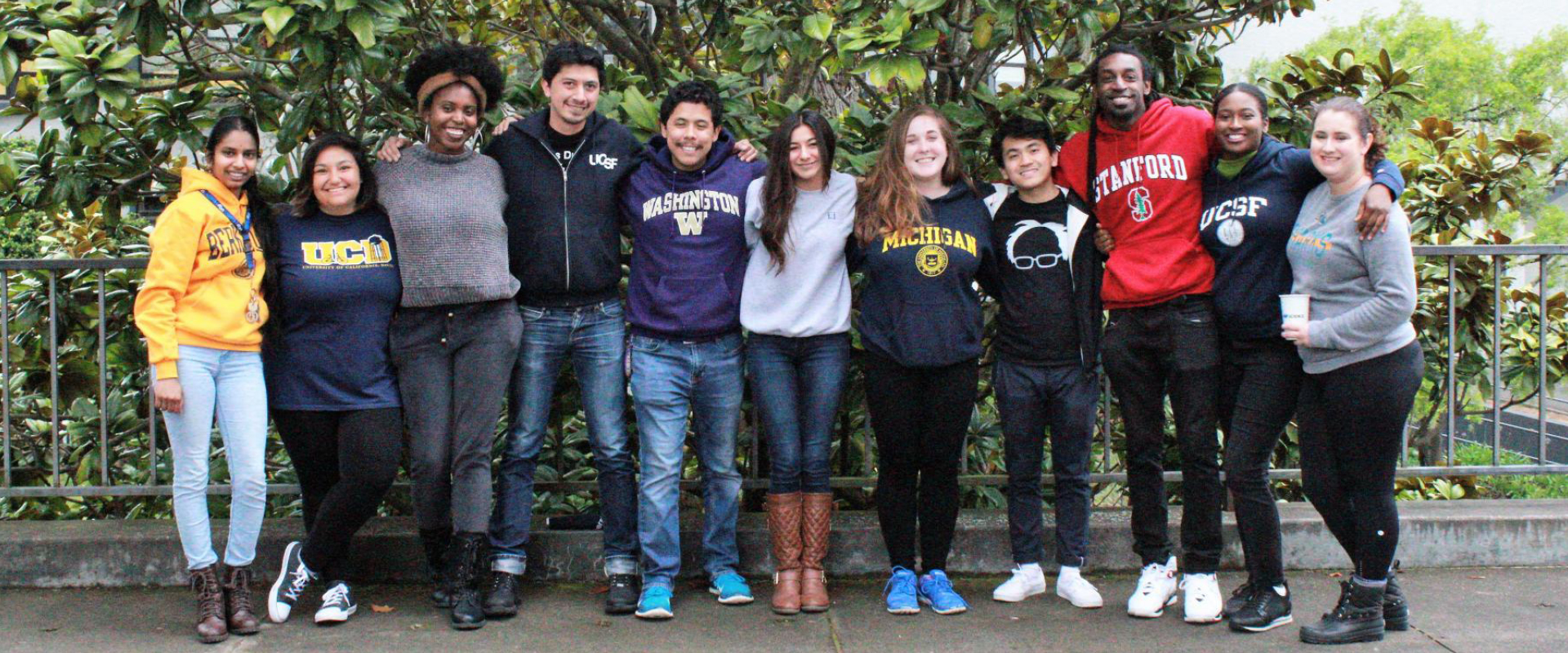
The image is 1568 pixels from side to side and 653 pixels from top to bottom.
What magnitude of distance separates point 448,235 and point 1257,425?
2.82 meters

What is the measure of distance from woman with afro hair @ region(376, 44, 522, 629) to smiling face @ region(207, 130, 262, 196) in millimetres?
434

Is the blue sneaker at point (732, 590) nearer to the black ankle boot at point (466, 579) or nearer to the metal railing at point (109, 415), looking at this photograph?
Answer: the metal railing at point (109, 415)

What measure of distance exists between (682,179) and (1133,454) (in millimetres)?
1905

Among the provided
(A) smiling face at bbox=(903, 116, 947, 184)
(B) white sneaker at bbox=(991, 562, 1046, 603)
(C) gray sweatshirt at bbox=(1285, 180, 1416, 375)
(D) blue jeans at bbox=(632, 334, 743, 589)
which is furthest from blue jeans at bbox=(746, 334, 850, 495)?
(C) gray sweatshirt at bbox=(1285, 180, 1416, 375)

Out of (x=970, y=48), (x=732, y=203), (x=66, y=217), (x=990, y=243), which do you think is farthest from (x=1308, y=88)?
(x=66, y=217)

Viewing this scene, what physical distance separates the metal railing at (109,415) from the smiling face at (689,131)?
1.41 meters

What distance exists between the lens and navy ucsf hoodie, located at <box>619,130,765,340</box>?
4.54 metres

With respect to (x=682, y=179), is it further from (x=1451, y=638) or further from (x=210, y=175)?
(x=1451, y=638)

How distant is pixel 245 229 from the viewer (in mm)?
4434

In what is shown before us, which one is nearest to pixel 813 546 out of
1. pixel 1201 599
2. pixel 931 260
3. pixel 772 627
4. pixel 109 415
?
pixel 772 627

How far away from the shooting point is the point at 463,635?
14.6 ft

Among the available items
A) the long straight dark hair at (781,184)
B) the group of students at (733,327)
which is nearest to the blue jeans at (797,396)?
the group of students at (733,327)

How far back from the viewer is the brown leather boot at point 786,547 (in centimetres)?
468

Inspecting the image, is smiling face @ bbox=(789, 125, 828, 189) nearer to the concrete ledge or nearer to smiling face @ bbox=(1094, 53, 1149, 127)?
smiling face @ bbox=(1094, 53, 1149, 127)
